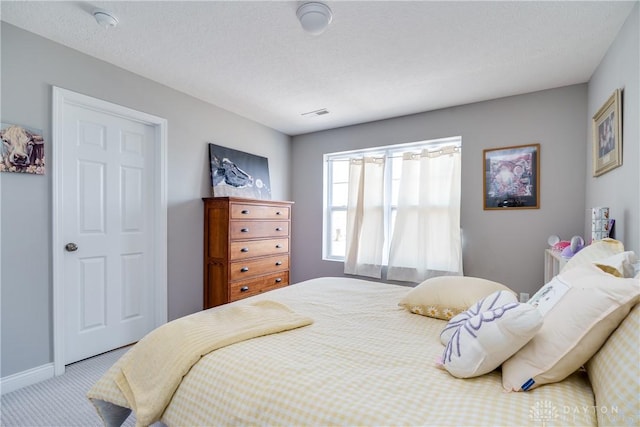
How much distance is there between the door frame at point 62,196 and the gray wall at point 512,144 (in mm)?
2579

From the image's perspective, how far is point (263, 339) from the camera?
4.58 feet

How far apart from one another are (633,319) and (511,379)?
37cm

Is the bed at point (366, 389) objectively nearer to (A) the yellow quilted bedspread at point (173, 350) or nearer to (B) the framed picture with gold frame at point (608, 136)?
(A) the yellow quilted bedspread at point (173, 350)

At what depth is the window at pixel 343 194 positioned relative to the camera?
156 inches

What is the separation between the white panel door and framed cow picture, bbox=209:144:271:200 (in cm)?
67

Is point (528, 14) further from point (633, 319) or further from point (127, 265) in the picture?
point (127, 265)

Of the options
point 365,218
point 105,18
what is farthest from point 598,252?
point 105,18

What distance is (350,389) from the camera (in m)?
0.99

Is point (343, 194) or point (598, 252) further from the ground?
point (343, 194)

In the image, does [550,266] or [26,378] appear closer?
[26,378]

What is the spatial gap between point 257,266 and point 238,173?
1.16 m

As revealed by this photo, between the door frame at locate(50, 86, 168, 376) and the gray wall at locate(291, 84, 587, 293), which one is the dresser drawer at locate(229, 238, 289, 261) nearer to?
the door frame at locate(50, 86, 168, 376)

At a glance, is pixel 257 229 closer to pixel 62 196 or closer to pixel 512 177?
pixel 62 196

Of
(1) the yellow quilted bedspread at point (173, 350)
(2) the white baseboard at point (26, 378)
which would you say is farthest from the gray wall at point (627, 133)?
(2) the white baseboard at point (26, 378)
